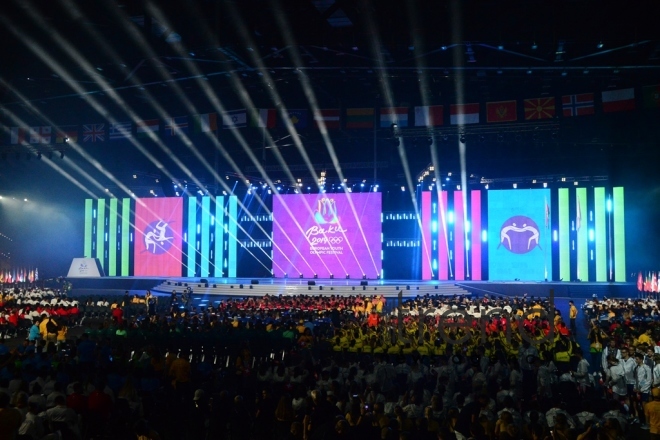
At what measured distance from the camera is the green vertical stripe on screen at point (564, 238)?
2856 centimetres

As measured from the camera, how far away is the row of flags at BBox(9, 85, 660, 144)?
1978 cm

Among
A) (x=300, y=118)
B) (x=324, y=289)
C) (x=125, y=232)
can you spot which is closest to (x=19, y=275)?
(x=125, y=232)

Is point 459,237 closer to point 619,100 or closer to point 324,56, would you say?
point 619,100

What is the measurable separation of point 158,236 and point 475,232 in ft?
61.1

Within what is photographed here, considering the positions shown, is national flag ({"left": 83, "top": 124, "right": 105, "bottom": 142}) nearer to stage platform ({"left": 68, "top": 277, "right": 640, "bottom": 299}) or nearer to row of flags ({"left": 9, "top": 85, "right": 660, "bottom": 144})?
row of flags ({"left": 9, "top": 85, "right": 660, "bottom": 144})

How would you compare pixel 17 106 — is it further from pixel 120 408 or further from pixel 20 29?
pixel 120 408

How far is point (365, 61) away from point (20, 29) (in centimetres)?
980

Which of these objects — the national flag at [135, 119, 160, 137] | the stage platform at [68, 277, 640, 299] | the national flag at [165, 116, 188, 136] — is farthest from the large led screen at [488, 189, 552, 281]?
the national flag at [135, 119, 160, 137]

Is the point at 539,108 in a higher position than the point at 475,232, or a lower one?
higher

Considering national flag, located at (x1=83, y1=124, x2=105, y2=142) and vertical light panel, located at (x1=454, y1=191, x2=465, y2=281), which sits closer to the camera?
national flag, located at (x1=83, y1=124, x2=105, y2=142)

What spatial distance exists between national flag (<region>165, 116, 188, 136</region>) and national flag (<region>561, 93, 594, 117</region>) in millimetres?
14825

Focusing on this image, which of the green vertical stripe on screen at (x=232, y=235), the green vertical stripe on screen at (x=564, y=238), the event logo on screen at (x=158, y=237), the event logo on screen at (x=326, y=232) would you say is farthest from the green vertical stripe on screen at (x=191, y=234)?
the green vertical stripe on screen at (x=564, y=238)

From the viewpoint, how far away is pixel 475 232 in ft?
97.7

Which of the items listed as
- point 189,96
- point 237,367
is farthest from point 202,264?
point 237,367
